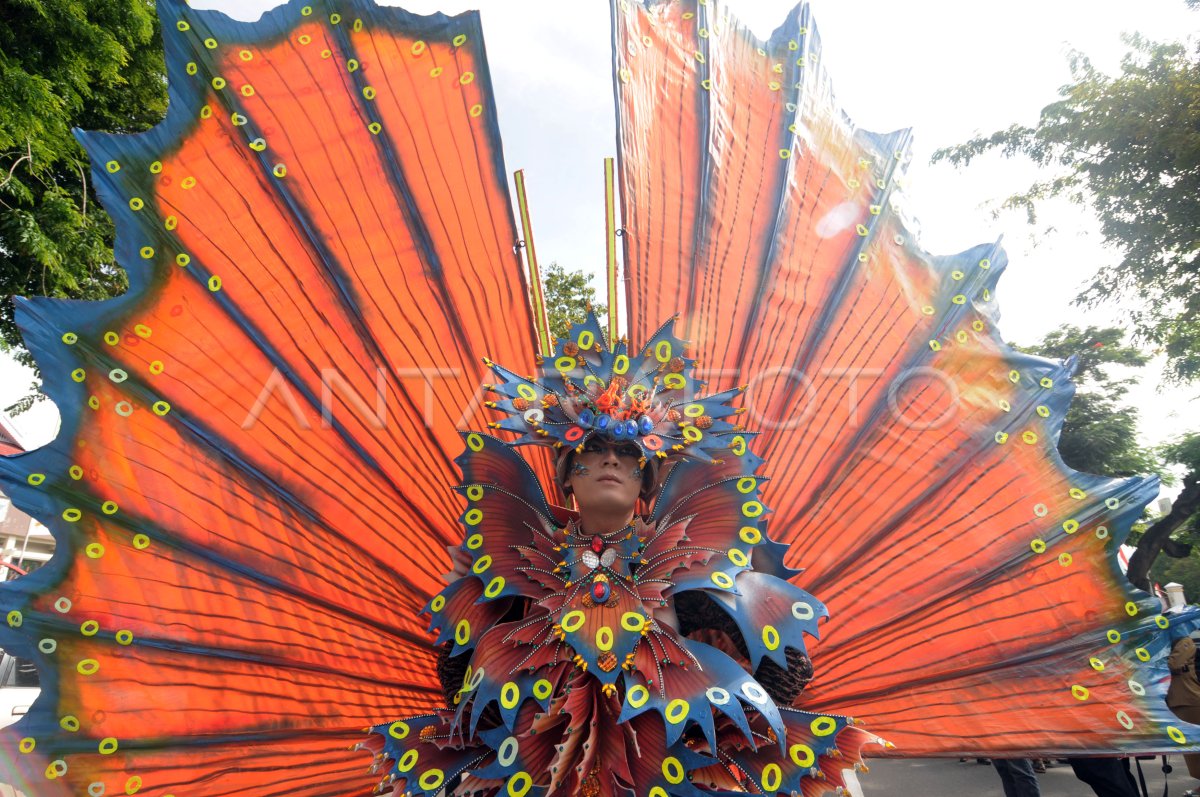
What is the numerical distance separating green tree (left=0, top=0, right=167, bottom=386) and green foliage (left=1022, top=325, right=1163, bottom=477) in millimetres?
11997

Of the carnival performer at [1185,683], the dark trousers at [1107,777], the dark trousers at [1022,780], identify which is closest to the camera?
the dark trousers at [1107,777]

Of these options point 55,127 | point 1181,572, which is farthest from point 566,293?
point 1181,572

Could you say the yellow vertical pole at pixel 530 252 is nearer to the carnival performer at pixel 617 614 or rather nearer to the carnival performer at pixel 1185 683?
the carnival performer at pixel 617 614

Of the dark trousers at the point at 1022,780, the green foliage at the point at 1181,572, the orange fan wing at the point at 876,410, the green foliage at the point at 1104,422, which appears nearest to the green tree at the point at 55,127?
the orange fan wing at the point at 876,410

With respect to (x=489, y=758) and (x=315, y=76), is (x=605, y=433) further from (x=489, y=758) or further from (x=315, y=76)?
(x=315, y=76)

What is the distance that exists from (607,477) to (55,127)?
217 inches

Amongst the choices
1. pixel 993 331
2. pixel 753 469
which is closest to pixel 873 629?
pixel 753 469

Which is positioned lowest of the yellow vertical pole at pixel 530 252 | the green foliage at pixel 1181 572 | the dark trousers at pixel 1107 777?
the dark trousers at pixel 1107 777

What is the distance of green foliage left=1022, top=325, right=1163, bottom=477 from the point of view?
1114 centimetres

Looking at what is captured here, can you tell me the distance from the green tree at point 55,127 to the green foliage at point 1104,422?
11997 millimetres

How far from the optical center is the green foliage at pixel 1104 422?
11141 millimetres

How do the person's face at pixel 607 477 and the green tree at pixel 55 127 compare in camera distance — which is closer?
the person's face at pixel 607 477

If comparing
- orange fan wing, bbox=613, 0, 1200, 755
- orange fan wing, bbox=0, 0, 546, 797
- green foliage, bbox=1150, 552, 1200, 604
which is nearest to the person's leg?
orange fan wing, bbox=613, 0, 1200, 755

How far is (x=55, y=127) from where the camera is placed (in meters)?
5.30
